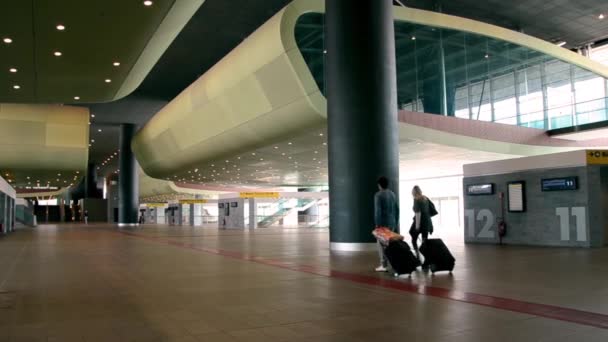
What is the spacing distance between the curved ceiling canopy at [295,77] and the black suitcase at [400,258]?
42.8ft

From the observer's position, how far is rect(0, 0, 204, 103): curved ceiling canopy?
1188cm

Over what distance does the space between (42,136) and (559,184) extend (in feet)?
110

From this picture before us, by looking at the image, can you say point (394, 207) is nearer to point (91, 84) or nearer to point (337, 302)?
point (337, 302)

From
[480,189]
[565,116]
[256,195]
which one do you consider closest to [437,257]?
[480,189]

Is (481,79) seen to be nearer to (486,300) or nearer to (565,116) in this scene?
(565,116)

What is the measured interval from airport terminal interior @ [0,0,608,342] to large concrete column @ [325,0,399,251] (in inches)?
2.1

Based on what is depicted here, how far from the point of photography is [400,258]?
28.4 ft

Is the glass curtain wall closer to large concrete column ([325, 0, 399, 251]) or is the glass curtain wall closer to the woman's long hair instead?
large concrete column ([325, 0, 399, 251])

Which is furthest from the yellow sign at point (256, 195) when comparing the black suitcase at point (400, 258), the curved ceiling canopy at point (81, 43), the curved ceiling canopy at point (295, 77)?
the black suitcase at point (400, 258)

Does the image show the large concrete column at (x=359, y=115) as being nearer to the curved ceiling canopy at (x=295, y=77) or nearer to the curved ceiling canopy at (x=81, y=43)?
the curved ceiling canopy at (x=81, y=43)

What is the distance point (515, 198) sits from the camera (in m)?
16.2

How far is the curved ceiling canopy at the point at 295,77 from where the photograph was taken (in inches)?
837

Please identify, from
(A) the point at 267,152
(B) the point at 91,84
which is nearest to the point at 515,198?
(B) the point at 91,84

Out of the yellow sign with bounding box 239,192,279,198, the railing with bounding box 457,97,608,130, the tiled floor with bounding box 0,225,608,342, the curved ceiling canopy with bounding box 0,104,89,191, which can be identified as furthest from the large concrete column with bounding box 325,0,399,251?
the yellow sign with bounding box 239,192,279,198
